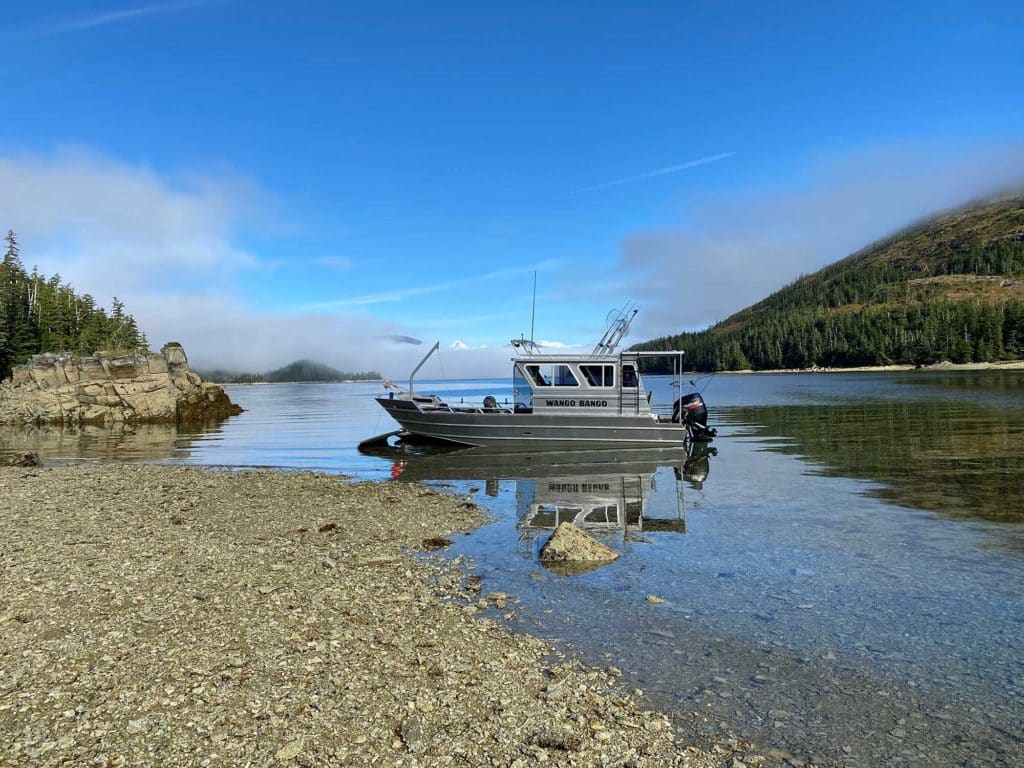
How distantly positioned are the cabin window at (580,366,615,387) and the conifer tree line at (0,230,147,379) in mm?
64288

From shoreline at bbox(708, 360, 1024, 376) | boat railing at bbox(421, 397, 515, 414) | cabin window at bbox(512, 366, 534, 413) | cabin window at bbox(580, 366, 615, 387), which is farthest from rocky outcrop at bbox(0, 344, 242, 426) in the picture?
shoreline at bbox(708, 360, 1024, 376)

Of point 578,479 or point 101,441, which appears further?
point 101,441

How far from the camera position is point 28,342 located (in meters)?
72.8

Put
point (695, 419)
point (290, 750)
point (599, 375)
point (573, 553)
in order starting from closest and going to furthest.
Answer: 1. point (290, 750)
2. point (573, 553)
3. point (599, 375)
4. point (695, 419)

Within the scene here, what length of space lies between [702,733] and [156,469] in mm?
25314

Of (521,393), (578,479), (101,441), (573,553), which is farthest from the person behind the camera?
(101,441)

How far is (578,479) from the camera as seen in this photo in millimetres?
21969

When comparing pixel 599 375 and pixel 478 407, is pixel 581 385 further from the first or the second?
pixel 478 407

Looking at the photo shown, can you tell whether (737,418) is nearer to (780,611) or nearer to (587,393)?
(587,393)

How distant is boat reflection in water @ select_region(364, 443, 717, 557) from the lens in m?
14.9

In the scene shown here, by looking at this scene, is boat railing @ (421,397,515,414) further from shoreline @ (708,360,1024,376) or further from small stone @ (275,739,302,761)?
shoreline @ (708,360,1024,376)

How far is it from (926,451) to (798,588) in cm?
2097

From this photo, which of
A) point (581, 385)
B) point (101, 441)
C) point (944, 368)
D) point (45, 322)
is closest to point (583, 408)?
point (581, 385)

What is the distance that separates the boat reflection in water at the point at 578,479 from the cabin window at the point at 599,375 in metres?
3.31
